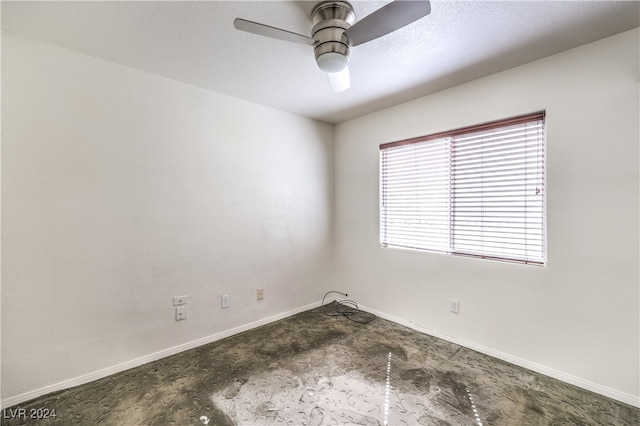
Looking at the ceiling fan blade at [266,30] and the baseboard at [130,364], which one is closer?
the ceiling fan blade at [266,30]

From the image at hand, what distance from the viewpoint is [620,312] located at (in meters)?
1.72

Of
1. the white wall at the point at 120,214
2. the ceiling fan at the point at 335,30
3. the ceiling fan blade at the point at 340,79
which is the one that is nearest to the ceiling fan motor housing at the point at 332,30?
the ceiling fan at the point at 335,30

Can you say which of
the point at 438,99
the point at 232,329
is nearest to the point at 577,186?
the point at 438,99

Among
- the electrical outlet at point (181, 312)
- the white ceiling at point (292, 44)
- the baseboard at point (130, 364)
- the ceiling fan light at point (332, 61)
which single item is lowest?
the baseboard at point (130, 364)

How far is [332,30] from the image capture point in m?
1.46

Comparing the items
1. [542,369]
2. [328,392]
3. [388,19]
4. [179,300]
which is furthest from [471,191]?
[179,300]

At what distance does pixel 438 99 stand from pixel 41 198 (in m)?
3.15

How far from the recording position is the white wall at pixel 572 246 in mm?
1704

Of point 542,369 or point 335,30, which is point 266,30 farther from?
point 542,369

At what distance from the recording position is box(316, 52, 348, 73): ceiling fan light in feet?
4.87

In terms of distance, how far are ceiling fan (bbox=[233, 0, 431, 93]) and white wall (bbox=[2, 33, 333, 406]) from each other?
4.37 feet

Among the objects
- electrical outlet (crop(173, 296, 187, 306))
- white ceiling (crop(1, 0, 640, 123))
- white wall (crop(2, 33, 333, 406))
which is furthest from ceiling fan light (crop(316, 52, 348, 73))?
electrical outlet (crop(173, 296, 187, 306))

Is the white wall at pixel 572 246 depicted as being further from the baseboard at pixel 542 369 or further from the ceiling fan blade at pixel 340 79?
the ceiling fan blade at pixel 340 79

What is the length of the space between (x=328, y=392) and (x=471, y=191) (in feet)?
6.39
